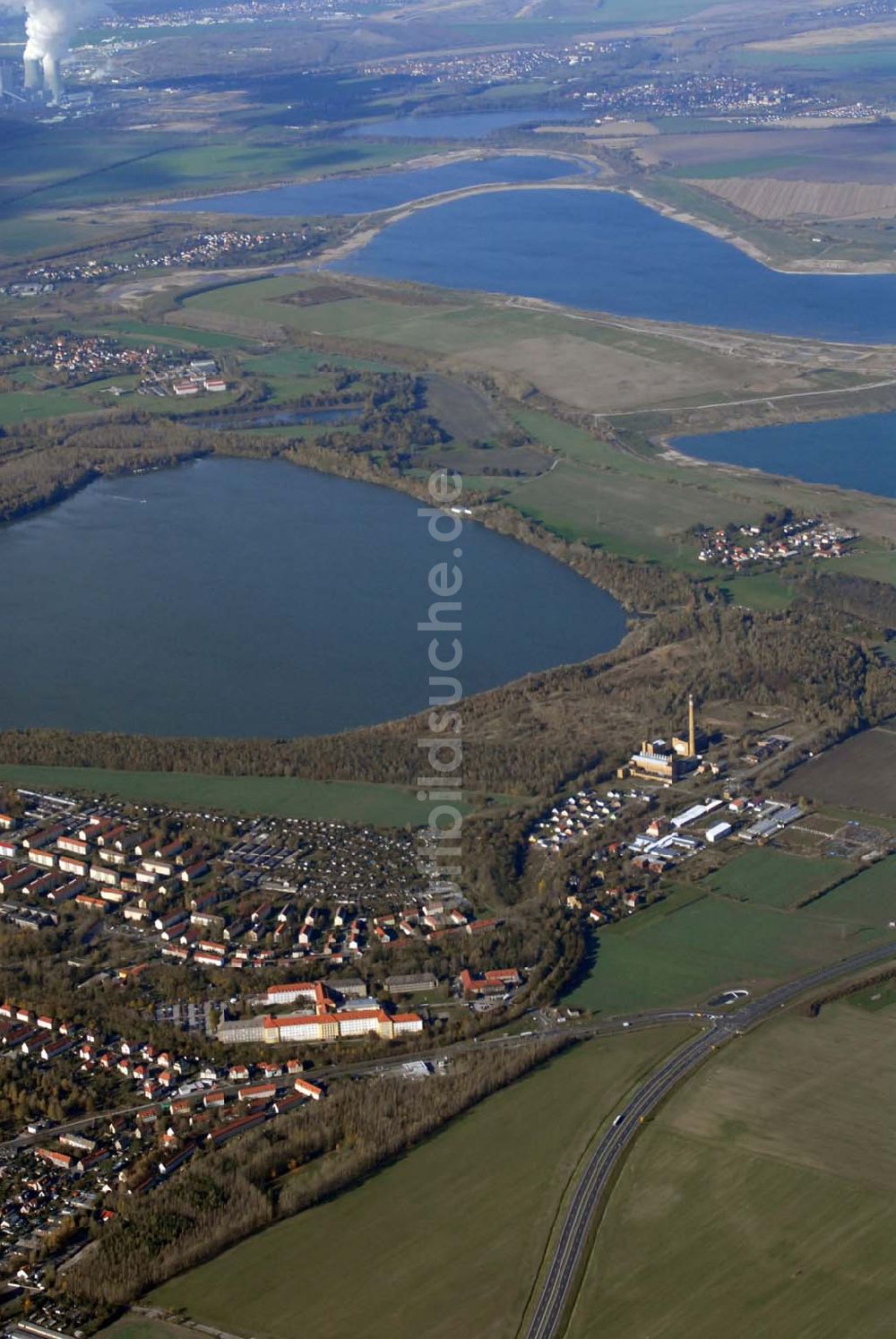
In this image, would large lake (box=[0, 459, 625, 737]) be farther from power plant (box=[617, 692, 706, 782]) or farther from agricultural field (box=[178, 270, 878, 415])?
agricultural field (box=[178, 270, 878, 415])

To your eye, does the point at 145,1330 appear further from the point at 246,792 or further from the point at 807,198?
the point at 807,198

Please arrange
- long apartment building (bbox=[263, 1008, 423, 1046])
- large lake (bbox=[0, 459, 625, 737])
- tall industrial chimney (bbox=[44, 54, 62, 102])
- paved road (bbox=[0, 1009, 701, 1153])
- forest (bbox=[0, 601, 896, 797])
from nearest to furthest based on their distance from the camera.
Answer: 1. paved road (bbox=[0, 1009, 701, 1153])
2. long apartment building (bbox=[263, 1008, 423, 1046])
3. forest (bbox=[0, 601, 896, 797])
4. large lake (bbox=[0, 459, 625, 737])
5. tall industrial chimney (bbox=[44, 54, 62, 102])

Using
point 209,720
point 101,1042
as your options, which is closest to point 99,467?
point 209,720

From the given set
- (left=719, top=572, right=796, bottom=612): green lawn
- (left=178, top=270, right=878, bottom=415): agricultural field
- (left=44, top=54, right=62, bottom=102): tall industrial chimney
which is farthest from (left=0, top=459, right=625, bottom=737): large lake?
(left=44, top=54, right=62, bottom=102): tall industrial chimney

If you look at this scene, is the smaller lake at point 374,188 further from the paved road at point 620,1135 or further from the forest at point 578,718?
the paved road at point 620,1135

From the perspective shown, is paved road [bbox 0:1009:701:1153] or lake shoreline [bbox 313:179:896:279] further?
lake shoreline [bbox 313:179:896:279]

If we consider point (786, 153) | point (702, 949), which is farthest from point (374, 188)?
point (702, 949)

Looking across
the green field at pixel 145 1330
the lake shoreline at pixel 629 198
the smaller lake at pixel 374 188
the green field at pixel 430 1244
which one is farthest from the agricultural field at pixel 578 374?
the green field at pixel 145 1330
